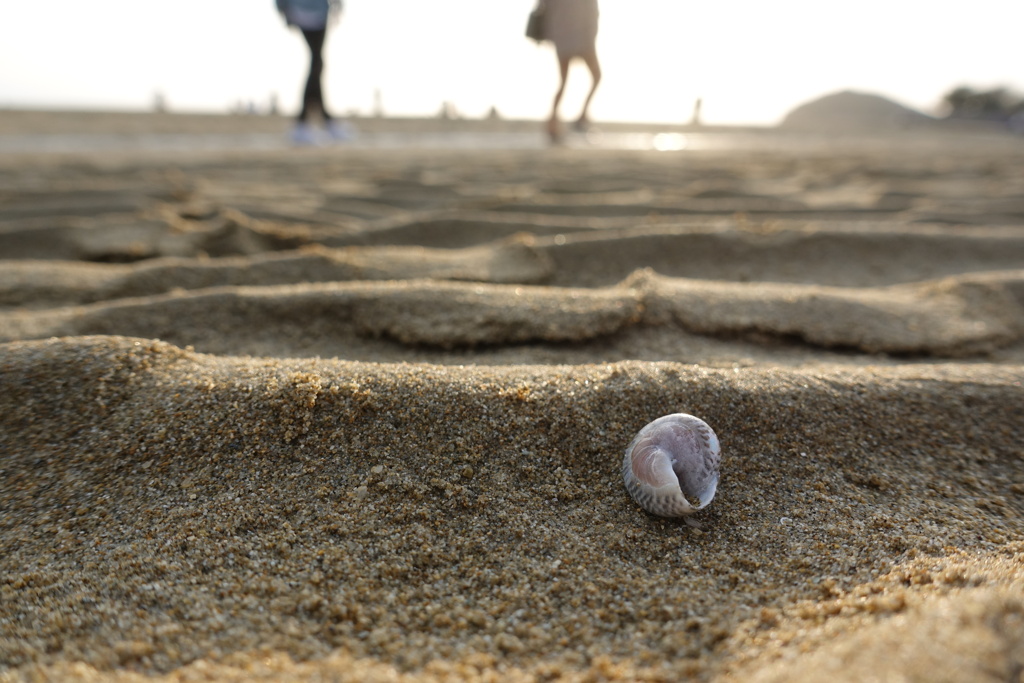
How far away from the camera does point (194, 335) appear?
56.6 inches

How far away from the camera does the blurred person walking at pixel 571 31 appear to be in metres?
6.38

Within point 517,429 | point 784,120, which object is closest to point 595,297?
point 517,429

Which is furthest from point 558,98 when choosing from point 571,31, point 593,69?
point 571,31

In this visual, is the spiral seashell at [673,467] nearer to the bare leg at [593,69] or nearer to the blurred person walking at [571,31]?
the blurred person walking at [571,31]

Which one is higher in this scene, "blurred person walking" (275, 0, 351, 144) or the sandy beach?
"blurred person walking" (275, 0, 351, 144)

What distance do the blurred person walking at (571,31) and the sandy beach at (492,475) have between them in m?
5.44

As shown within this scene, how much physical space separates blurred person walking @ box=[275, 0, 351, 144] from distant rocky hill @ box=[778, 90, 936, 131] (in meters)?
18.3

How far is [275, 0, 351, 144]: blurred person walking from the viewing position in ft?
19.8

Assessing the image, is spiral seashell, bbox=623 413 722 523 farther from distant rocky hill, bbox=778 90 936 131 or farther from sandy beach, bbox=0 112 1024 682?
distant rocky hill, bbox=778 90 936 131

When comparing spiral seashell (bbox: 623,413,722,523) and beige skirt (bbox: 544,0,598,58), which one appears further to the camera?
beige skirt (bbox: 544,0,598,58)

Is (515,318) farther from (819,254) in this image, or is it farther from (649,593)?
(819,254)

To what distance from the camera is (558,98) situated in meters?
7.12

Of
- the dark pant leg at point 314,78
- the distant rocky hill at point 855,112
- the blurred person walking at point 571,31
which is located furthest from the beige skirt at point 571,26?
the distant rocky hill at point 855,112

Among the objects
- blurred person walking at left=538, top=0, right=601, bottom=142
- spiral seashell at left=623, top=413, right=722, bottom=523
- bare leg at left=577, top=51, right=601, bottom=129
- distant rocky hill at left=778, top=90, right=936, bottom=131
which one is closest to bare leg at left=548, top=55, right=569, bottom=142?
blurred person walking at left=538, top=0, right=601, bottom=142
